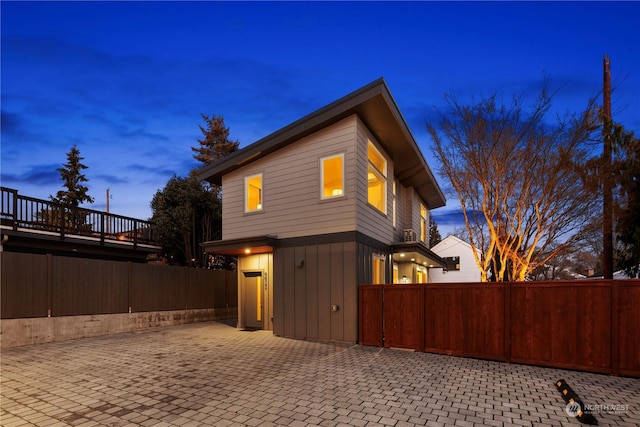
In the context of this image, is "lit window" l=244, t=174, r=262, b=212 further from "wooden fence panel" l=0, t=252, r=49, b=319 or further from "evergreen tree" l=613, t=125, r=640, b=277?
"evergreen tree" l=613, t=125, r=640, b=277

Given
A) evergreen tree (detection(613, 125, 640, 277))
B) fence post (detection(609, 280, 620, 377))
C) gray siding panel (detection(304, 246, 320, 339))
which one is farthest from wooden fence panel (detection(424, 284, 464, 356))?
evergreen tree (detection(613, 125, 640, 277))

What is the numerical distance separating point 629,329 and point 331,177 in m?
7.13

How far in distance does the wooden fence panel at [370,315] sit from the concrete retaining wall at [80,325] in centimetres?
745

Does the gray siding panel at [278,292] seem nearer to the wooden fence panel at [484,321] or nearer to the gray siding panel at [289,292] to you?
the gray siding panel at [289,292]

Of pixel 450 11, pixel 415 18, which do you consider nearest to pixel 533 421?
pixel 450 11

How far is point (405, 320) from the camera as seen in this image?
8383 millimetres

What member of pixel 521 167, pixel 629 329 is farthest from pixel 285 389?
pixel 521 167

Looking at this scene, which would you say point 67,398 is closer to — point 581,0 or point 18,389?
point 18,389

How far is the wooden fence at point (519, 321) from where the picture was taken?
6.08m

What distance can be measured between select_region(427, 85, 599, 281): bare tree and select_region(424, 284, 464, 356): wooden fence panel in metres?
4.62

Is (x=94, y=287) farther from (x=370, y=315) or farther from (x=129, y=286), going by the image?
(x=370, y=315)

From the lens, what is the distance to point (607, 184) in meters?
10.2

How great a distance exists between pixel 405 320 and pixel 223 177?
7946 millimetres

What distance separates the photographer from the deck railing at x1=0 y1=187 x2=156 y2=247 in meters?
11.7
